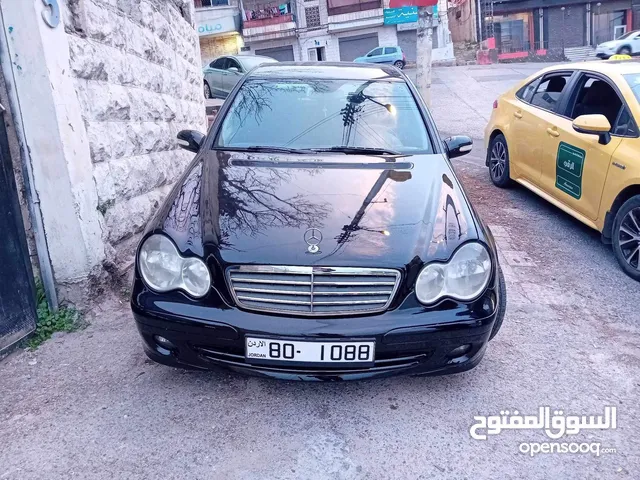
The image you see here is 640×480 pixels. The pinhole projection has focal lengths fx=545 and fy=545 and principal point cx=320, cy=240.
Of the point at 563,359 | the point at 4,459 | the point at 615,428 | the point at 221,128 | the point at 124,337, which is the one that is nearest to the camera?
the point at 4,459

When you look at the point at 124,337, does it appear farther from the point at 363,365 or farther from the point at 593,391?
the point at 593,391

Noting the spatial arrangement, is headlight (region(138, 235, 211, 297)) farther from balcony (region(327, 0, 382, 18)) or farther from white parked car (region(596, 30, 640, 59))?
balcony (region(327, 0, 382, 18))

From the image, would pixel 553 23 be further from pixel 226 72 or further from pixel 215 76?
pixel 226 72

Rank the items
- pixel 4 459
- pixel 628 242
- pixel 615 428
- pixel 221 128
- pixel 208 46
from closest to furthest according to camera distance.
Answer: pixel 4 459, pixel 615 428, pixel 221 128, pixel 628 242, pixel 208 46

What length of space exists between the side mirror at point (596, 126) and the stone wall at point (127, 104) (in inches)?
141

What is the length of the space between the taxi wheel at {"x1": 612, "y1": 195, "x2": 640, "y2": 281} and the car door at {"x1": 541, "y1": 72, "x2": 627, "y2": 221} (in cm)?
32

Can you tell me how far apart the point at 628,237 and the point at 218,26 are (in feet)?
105

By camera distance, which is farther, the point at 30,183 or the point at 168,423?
the point at 30,183

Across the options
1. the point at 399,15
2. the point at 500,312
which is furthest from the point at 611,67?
the point at 399,15

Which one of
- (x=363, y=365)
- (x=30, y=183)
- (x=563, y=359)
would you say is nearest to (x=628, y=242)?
(x=563, y=359)

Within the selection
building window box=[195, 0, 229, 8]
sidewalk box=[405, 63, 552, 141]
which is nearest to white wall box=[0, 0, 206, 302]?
sidewalk box=[405, 63, 552, 141]

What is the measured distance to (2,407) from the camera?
2.71 meters

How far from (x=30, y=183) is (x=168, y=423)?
1.70 m

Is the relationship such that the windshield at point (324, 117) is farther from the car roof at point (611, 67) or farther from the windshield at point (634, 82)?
the car roof at point (611, 67)
